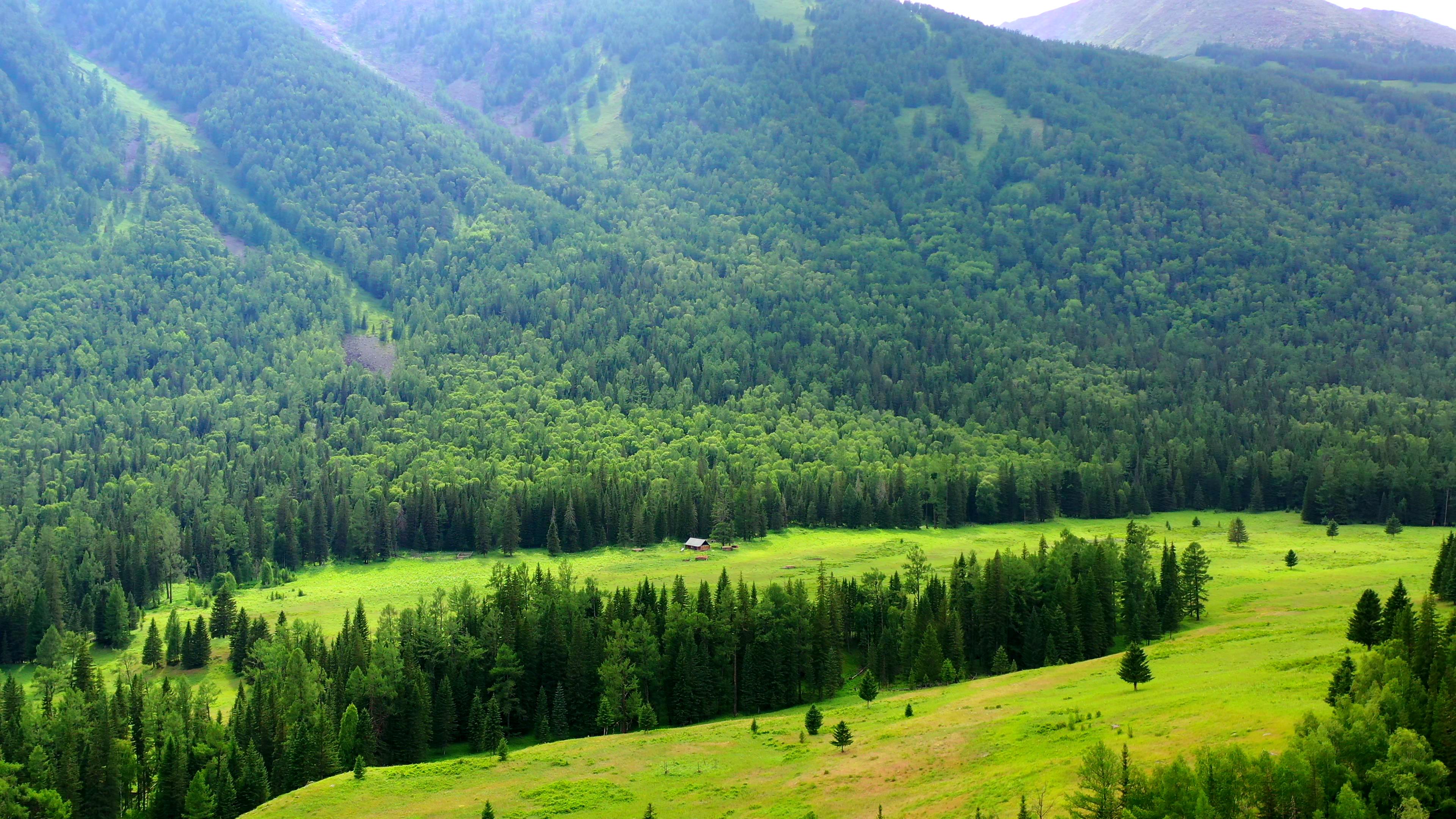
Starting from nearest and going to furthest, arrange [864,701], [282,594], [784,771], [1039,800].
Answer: [1039,800], [784,771], [864,701], [282,594]

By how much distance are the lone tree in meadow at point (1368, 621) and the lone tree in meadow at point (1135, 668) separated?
16.1 meters

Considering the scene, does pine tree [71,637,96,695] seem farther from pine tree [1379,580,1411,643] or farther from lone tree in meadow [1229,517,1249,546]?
lone tree in meadow [1229,517,1249,546]

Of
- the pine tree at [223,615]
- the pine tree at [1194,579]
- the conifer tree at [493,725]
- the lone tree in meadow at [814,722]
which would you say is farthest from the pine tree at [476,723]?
the pine tree at [1194,579]

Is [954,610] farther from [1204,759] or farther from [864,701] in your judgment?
[1204,759]

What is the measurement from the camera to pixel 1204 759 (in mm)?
69125

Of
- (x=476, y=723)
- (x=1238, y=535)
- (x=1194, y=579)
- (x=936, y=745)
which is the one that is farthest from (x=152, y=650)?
(x=1238, y=535)

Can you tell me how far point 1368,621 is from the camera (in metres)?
92.6

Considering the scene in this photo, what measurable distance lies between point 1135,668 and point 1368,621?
58.8ft

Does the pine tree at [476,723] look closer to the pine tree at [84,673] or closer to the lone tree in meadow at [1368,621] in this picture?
the pine tree at [84,673]

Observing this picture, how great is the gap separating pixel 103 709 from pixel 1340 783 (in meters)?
107

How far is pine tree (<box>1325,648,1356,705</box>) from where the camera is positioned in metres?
78.2

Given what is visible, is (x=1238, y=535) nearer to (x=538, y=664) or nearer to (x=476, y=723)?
(x=538, y=664)

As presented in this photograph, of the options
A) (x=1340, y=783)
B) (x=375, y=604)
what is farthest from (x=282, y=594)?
(x=1340, y=783)

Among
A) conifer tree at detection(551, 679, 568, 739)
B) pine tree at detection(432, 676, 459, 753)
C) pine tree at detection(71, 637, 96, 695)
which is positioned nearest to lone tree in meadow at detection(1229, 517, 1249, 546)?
conifer tree at detection(551, 679, 568, 739)
